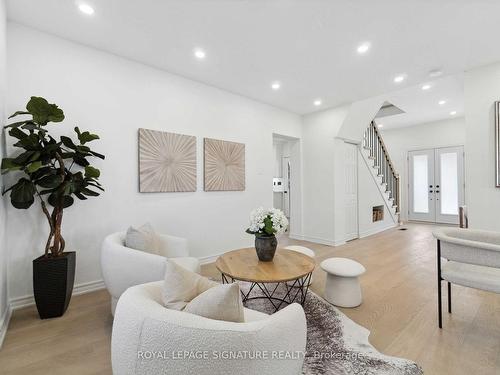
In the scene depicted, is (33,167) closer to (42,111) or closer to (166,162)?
(42,111)

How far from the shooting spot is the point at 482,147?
3.37 metres

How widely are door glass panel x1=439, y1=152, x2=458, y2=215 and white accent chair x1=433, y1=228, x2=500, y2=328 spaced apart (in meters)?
6.36

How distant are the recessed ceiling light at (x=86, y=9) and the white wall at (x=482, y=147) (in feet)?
15.6

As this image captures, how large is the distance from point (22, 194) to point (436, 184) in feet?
30.9

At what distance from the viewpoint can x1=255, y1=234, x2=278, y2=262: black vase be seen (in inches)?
95.3

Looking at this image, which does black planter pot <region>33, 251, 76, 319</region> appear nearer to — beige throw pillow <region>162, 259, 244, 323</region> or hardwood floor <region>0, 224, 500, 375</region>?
hardwood floor <region>0, 224, 500, 375</region>

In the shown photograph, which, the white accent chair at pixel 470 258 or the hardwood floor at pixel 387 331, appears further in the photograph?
the white accent chair at pixel 470 258

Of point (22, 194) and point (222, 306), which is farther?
point (22, 194)

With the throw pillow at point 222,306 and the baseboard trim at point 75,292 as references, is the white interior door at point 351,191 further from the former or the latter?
the throw pillow at point 222,306

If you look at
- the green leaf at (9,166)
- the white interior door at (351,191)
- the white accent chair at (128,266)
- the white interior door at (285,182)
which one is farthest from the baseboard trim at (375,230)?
the green leaf at (9,166)

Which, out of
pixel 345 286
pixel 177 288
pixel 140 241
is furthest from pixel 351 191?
pixel 177 288

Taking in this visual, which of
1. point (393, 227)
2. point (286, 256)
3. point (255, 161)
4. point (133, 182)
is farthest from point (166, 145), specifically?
point (393, 227)

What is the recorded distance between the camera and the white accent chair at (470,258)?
6.02 feet

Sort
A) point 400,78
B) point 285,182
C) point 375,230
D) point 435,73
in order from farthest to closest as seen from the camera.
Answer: point 285,182
point 375,230
point 400,78
point 435,73
